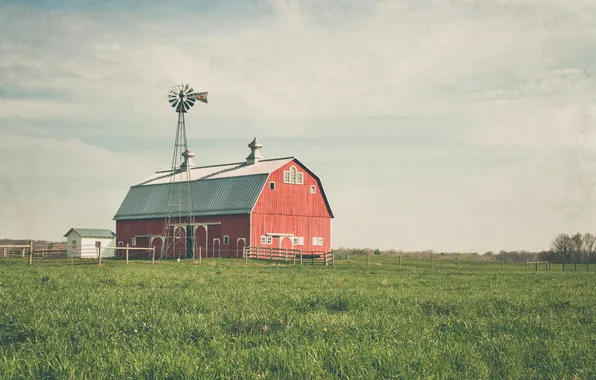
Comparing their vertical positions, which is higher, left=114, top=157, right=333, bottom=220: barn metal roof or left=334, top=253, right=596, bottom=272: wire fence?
left=114, top=157, right=333, bottom=220: barn metal roof

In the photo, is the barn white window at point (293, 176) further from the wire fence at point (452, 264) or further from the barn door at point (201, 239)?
the barn door at point (201, 239)

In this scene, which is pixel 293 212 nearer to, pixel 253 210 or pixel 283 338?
pixel 253 210

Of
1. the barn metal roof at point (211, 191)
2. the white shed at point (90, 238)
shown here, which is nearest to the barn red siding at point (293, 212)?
the barn metal roof at point (211, 191)

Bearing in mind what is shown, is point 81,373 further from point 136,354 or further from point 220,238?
point 220,238

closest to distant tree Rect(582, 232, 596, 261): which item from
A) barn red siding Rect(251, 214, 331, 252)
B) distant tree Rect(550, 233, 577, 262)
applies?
distant tree Rect(550, 233, 577, 262)

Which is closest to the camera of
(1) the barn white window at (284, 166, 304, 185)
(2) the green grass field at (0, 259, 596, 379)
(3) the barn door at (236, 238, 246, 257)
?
(2) the green grass field at (0, 259, 596, 379)

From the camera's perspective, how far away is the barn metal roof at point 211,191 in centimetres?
5266

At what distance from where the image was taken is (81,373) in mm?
5883

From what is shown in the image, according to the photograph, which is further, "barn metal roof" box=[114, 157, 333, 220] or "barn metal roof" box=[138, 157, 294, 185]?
"barn metal roof" box=[138, 157, 294, 185]

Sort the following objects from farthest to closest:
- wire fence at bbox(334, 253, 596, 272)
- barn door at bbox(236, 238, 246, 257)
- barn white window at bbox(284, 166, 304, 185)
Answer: barn white window at bbox(284, 166, 304, 185)
barn door at bbox(236, 238, 246, 257)
wire fence at bbox(334, 253, 596, 272)

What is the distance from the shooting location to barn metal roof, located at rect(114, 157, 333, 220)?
173 ft

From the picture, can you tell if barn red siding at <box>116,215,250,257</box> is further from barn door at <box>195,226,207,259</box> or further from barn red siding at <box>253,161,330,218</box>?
barn red siding at <box>253,161,330,218</box>

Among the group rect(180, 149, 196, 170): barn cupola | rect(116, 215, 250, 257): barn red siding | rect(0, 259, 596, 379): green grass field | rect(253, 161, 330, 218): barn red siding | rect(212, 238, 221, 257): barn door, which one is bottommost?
rect(0, 259, 596, 379): green grass field

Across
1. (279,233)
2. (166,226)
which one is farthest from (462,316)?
(166,226)
